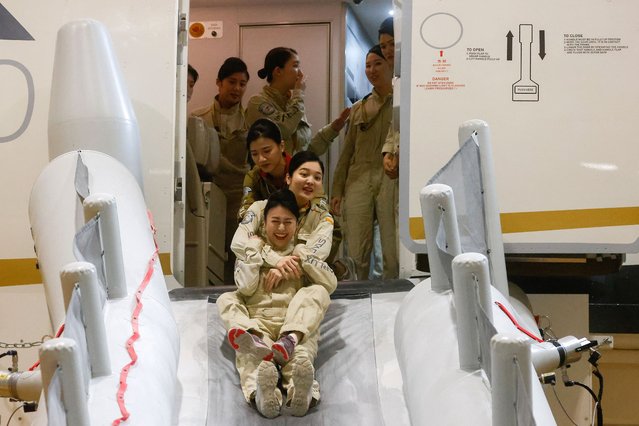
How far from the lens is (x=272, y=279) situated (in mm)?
3719

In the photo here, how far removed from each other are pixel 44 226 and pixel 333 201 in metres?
1.96

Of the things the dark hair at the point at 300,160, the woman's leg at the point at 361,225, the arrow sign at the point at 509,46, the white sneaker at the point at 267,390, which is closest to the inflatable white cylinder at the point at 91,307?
the white sneaker at the point at 267,390

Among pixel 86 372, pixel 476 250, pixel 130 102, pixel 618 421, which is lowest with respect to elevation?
Result: pixel 618 421

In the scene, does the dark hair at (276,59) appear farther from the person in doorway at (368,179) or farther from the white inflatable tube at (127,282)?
the white inflatable tube at (127,282)

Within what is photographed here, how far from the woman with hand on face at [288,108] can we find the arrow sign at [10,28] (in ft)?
5.00

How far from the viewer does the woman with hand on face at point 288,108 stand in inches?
216

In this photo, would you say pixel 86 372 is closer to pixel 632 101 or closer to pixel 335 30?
pixel 632 101

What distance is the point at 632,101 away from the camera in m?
4.12

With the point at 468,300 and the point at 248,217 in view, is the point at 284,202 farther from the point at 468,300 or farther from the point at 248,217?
the point at 468,300

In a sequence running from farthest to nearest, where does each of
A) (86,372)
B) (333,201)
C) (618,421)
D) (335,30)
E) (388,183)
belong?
(335,30)
(618,421)
(333,201)
(388,183)
(86,372)

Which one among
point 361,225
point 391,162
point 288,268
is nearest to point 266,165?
point 391,162

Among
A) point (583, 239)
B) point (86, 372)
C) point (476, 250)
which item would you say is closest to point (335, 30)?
point (583, 239)

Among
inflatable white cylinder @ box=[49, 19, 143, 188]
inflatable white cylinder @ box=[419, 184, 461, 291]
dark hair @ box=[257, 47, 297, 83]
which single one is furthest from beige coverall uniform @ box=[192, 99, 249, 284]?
inflatable white cylinder @ box=[419, 184, 461, 291]

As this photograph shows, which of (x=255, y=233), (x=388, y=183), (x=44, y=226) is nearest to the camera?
(x=44, y=226)
